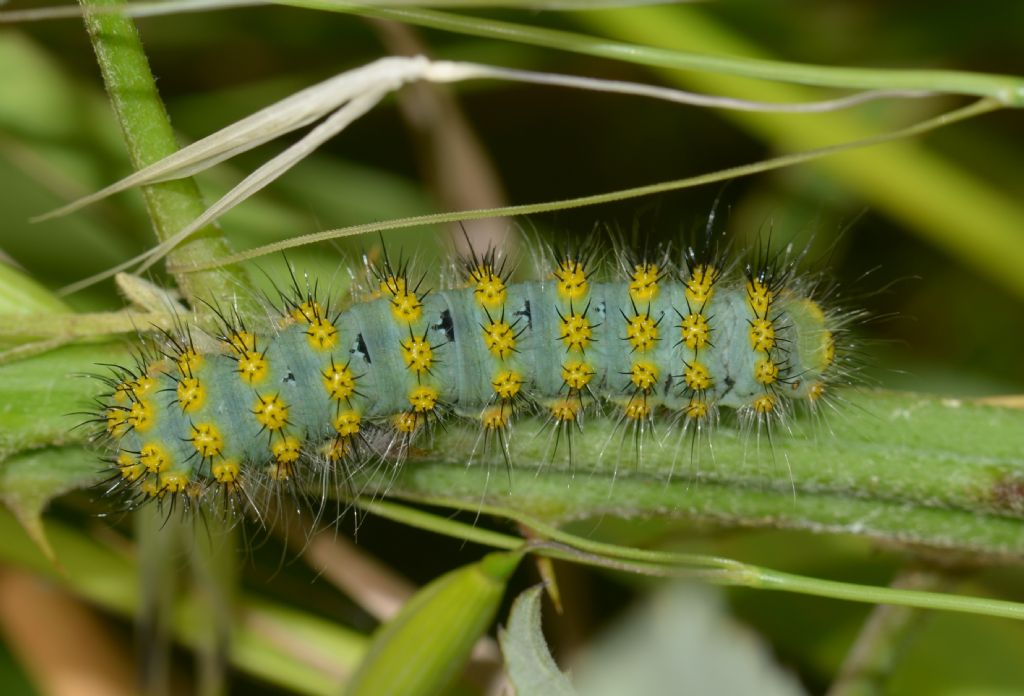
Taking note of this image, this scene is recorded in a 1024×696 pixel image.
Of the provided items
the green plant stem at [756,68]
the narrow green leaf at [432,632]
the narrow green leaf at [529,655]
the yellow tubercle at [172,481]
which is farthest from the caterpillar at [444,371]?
the green plant stem at [756,68]

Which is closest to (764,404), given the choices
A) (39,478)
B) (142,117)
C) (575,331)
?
(575,331)

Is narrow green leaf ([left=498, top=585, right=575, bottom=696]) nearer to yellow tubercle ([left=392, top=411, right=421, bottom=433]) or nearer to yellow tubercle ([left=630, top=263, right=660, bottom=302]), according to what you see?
yellow tubercle ([left=392, top=411, right=421, bottom=433])

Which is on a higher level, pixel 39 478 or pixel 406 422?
pixel 406 422

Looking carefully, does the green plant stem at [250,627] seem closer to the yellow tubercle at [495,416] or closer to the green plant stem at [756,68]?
the yellow tubercle at [495,416]

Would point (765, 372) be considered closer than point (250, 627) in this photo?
Yes

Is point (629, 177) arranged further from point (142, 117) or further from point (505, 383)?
point (142, 117)

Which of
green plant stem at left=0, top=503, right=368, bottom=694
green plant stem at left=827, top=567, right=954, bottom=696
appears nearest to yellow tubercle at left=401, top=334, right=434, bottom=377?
green plant stem at left=0, top=503, right=368, bottom=694
